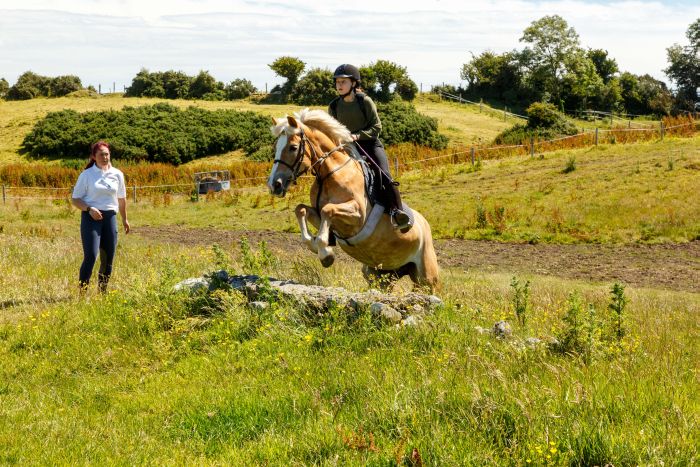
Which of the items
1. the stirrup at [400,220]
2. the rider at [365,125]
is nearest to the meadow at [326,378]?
the stirrup at [400,220]

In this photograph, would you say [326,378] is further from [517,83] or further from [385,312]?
[517,83]

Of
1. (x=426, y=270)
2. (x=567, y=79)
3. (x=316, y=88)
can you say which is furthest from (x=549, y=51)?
(x=426, y=270)

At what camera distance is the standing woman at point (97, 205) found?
30.7 ft

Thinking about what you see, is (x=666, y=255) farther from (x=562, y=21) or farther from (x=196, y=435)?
(x=562, y=21)

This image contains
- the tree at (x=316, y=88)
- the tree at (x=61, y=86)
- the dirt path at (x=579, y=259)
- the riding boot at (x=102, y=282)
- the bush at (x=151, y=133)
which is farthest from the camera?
the tree at (x=61, y=86)

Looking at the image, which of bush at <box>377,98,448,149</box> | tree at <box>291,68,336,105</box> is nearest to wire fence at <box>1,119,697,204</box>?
bush at <box>377,98,448,149</box>

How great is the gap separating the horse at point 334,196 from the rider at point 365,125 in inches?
6.6

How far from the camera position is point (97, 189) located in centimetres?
939

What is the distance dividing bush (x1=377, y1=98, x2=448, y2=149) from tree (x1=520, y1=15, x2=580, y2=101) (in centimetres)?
2647

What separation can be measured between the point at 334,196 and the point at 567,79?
240ft

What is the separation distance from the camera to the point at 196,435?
482cm

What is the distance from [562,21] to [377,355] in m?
82.1

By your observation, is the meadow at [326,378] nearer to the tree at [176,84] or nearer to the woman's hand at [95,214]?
the woman's hand at [95,214]

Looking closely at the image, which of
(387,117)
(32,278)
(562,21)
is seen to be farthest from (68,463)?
(562,21)
